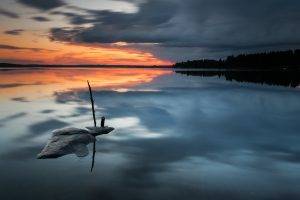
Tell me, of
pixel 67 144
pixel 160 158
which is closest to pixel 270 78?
pixel 160 158

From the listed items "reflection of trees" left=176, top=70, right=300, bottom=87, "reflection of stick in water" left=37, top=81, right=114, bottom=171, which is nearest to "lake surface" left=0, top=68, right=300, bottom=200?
"reflection of stick in water" left=37, top=81, right=114, bottom=171

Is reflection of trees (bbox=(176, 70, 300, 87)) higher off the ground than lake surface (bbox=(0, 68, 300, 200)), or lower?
lower

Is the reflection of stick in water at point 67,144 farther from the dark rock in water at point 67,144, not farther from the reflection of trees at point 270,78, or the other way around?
the reflection of trees at point 270,78

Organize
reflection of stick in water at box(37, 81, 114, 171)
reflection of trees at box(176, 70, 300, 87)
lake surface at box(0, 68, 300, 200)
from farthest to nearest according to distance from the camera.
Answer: reflection of trees at box(176, 70, 300, 87), reflection of stick in water at box(37, 81, 114, 171), lake surface at box(0, 68, 300, 200)

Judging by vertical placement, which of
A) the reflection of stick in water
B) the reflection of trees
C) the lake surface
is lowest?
the reflection of trees

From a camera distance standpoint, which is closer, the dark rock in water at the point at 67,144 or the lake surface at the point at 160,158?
the lake surface at the point at 160,158

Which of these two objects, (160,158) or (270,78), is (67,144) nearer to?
(160,158)

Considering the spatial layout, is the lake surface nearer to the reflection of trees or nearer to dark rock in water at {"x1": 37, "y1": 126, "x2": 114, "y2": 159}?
dark rock in water at {"x1": 37, "y1": 126, "x2": 114, "y2": 159}

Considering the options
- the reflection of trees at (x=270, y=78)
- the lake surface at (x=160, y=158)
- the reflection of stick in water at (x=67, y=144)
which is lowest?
the reflection of trees at (x=270, y=78)

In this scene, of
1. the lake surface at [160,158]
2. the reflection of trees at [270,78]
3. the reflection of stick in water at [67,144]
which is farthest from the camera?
the reflection of trees at [270,78]

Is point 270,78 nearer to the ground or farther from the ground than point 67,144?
nearer to the ground

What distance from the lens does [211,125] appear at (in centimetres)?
2572

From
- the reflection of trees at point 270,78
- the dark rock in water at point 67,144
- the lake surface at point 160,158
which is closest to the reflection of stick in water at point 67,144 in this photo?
the dark rock in water at point 67,144

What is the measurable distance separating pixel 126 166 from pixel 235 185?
455 cm
